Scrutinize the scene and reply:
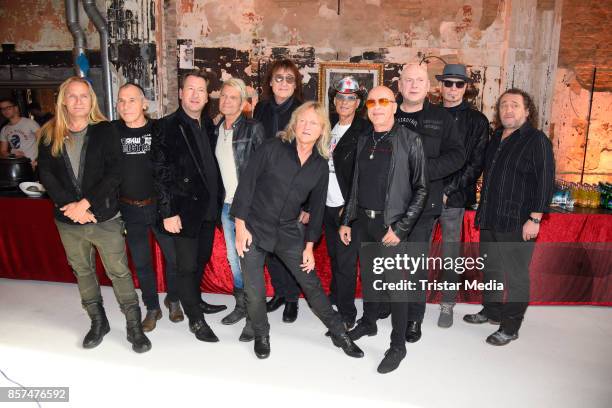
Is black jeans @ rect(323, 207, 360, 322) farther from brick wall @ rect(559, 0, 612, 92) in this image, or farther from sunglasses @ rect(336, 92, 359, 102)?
brick wall @ rect(559, 0, 612, 92)

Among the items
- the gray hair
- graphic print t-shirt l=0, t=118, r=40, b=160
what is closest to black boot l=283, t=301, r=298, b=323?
the gray hair

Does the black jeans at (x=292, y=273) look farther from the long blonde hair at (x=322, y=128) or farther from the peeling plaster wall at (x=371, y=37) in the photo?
the peeling plaster wall at (x=371, y=37)

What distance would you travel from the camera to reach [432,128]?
2.95 metres

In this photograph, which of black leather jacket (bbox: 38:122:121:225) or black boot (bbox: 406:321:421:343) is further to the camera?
black boot (bbox: 406:321:421:343)

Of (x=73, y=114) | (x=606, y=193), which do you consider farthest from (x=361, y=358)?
(x=606, y=193)

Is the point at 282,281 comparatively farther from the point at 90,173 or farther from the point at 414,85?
the point at 414,85

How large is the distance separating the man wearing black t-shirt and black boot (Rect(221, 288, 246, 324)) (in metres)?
0.52

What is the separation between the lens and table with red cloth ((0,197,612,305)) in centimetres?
382

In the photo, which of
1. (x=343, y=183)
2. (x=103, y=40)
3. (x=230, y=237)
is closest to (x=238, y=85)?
Answer: (x=343, y=183)

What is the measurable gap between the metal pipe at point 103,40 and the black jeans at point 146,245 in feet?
12.2

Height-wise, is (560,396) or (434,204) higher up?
(434,204)

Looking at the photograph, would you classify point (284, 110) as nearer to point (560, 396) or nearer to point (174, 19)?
point (560, 396)

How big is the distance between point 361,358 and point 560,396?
115 cm

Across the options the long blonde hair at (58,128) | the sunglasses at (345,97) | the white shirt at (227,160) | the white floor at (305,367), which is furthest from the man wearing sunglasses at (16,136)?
the sunglasses at (345,97)
